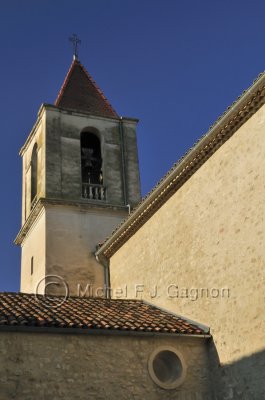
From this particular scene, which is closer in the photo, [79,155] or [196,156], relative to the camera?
[196,156]

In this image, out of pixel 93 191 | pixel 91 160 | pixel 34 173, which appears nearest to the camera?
pixel 93 191

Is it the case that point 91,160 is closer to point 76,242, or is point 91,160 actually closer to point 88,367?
point 76,242

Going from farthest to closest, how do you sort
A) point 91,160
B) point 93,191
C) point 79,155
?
point 91,160
point 79,155
point 93,191

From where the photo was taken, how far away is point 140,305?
1360cm

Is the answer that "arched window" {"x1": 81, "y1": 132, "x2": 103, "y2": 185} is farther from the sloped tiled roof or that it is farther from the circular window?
the circular window

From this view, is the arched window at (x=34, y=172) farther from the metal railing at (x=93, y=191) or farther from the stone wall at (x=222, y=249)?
the stone wall at (x=222, y=249)

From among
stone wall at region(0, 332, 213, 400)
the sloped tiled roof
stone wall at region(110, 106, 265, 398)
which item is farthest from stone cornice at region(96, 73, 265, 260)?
stone wall at region(0, 332, 213, 400)

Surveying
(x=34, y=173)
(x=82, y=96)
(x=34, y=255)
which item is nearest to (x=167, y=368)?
(x=34, y=255)

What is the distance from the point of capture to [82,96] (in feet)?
70.0

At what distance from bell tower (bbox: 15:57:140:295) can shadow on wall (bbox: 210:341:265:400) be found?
22.6ft

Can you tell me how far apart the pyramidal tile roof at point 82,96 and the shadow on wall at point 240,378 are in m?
11.7

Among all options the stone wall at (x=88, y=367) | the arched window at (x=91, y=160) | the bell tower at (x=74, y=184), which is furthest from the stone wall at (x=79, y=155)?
the stone wall at (x=88, y=367)

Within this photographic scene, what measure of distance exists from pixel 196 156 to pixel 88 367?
4.82 m

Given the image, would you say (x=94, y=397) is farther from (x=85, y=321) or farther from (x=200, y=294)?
(x=200, y=294)
